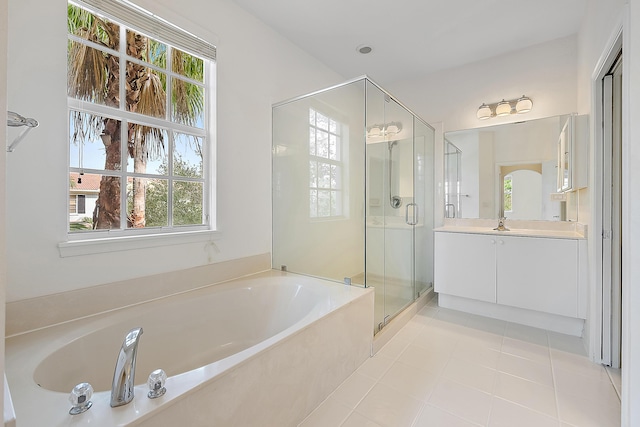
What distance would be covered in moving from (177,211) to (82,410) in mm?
1333

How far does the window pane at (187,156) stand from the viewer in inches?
78.8

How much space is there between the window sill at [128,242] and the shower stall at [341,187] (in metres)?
0.73

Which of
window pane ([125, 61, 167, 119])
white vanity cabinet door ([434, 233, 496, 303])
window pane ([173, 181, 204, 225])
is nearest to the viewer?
window pane ([125, 61, 167, 119])

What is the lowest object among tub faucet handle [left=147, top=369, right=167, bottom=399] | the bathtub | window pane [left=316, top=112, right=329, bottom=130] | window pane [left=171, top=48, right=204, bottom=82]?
the bathtub

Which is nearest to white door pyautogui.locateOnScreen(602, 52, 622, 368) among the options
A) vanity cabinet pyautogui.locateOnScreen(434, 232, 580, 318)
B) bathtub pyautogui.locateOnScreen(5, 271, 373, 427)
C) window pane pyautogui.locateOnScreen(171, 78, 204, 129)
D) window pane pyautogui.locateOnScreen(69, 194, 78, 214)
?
vanity cabinet pyautogui.locateOnScreen(434, 232, 580, 318)

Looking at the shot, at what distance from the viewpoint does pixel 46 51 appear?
4.58 feet

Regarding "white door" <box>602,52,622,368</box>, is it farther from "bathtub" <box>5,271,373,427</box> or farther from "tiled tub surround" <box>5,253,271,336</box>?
"tiled tub surround" <box>5,253,271,336</box>

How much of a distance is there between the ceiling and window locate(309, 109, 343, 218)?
0.78m

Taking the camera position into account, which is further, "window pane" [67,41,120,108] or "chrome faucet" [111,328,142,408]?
"window pane" [67,41,120,108]

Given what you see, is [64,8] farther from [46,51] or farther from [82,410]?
[82,410]

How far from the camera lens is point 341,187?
2.57 m

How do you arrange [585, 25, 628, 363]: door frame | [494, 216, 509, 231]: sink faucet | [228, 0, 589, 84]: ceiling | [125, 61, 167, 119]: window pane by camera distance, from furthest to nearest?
[494, 216, 509, 231]: sink faucet
[228, 0, 589, 84]: ceiling
[585, 25, 628, 363]: door frame
[125, 61, 167, 119]: window pane

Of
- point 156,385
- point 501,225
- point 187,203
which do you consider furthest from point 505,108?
point 156,385

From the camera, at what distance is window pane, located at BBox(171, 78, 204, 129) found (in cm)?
200
